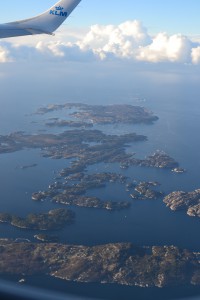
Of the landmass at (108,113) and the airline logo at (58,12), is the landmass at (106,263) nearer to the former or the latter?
the airline logo at (58,12)

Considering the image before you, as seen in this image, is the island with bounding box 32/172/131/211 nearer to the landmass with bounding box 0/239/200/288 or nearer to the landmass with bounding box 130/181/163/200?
the landmass with bounding box 130/181/163/200

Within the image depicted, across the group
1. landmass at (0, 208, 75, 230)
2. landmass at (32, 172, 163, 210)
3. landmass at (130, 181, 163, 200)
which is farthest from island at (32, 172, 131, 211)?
landmass at (0, 208, 75, 230)

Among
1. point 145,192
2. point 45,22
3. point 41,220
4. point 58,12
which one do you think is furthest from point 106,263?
point 58,12

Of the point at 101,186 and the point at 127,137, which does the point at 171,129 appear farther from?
the point at 101,186

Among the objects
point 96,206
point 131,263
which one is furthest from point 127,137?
point 131,263

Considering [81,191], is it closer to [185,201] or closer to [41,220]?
[41,220]

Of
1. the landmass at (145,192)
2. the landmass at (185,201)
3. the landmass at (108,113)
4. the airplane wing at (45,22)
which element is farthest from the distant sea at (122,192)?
the airplane wing at (45,22)
